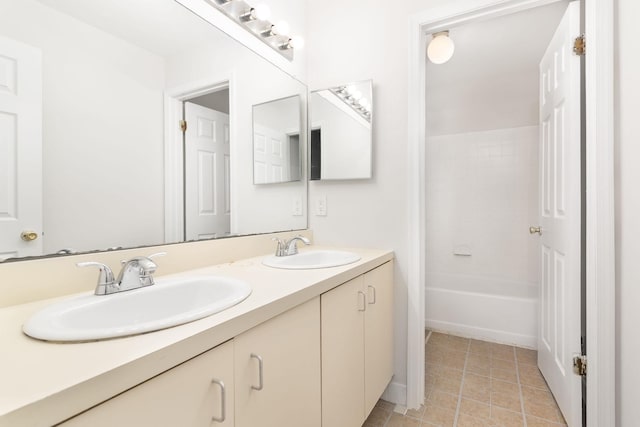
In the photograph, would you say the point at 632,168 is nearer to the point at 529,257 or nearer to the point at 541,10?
the point at 541,10

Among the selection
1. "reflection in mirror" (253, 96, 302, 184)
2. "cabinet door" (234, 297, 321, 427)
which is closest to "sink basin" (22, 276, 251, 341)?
"cabinet door" (234, 297, 321, 427)

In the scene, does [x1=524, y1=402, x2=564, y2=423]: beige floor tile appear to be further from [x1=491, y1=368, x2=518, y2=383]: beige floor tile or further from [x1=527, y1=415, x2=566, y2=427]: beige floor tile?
[x1=491, y1=368, x2=518, y2=383]: beige floor tile

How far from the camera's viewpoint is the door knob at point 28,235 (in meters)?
0.81

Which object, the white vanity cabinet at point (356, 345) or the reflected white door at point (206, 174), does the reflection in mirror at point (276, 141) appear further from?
the white vanity cabinet at point (356, 345)

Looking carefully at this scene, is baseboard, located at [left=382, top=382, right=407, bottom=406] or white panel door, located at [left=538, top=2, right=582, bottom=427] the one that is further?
baseboard, located at [left=382, top=382, right=407, bottom=406]

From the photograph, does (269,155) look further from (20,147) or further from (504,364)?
(504,364)

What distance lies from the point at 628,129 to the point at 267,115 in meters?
1.58

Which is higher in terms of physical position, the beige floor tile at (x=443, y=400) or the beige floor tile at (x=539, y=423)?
the beige floor tile at (x=539, y=423)

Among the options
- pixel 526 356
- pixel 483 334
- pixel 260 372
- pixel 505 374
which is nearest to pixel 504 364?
pixel 505 374

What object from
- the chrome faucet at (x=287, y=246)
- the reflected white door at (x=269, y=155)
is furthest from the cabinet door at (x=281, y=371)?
the reflected white door at (x=269, y=155)

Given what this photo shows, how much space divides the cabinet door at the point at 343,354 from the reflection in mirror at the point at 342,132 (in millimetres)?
735

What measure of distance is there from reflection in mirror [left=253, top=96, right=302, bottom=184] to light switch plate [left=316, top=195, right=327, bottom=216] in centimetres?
19

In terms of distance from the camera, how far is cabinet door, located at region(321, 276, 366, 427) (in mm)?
1028

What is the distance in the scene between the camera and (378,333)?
1.44 meters
